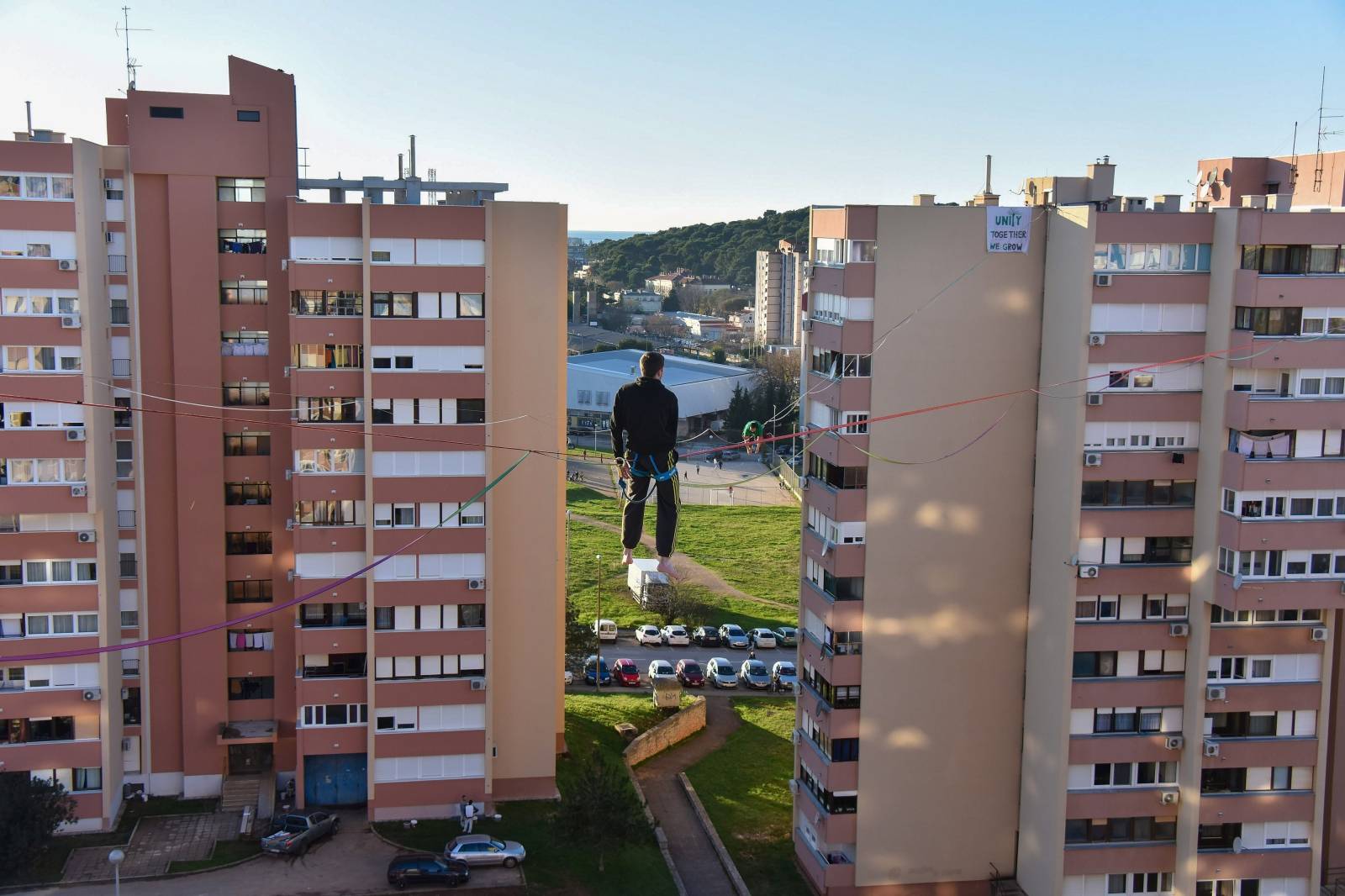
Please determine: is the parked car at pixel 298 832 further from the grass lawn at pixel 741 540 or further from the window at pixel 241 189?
the grass lawn at pixel 741 540

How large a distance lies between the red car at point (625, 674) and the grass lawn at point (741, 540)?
8832mm

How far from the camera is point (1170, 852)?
22422 millimetres

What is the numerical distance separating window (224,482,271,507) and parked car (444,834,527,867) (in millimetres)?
7797

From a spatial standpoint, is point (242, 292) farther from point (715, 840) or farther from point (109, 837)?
point (715, 840)

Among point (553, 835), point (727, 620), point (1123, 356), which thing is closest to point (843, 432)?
point (1123, 356)

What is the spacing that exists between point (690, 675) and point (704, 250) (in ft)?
468

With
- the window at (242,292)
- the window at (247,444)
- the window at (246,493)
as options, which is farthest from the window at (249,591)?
the window at (242,292)

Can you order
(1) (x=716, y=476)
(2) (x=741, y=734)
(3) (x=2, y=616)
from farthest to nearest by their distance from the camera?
(1) (x=716, y=476) → (2) (x=741, y=734) → (3) (x=2, y=616)

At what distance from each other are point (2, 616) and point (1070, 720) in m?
19.5

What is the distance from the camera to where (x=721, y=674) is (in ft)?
121

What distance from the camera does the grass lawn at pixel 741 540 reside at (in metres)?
49.6

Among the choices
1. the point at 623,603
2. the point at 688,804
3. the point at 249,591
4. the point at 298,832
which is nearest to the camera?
the point at 298,832

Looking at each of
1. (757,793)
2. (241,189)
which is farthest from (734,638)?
(241,189)

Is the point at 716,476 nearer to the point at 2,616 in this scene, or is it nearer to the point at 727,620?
the point at 727,620
